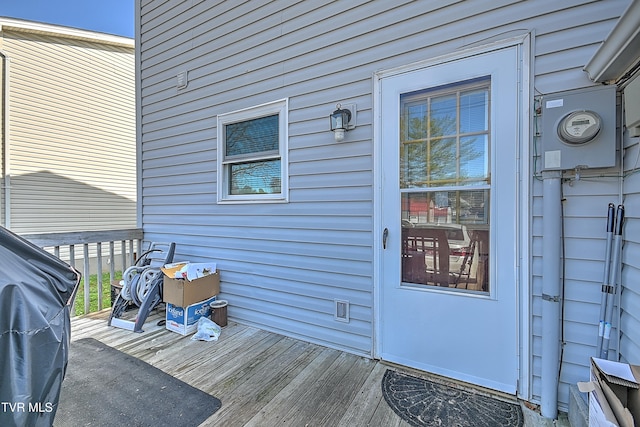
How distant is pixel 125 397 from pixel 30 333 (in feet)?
3.48

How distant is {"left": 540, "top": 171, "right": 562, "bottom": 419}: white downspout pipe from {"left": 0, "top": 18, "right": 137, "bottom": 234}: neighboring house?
846cm

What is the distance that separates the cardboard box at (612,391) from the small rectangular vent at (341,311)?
5.12 ft

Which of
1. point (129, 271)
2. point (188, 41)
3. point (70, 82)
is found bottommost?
point (129, 271)

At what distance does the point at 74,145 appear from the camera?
6.71 meters

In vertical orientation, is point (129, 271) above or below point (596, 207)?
below

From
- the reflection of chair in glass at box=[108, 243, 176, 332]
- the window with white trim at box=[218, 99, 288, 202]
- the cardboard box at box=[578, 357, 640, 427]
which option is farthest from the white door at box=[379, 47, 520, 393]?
the reflection of chair in glass at box=[108, 243, 176, 332]

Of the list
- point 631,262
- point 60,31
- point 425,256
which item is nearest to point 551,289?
point 631,262

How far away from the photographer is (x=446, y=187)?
6.90ft

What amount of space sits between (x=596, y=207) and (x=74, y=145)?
29.1ft

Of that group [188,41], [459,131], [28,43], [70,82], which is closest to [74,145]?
[70,82]

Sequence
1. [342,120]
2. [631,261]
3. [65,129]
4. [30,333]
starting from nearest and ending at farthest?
[30,333] → [631,261] → [342,120] → [65,129]

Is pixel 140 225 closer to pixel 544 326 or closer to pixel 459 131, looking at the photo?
pixel 459 131

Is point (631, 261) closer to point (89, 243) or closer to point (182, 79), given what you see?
point (182, 79)

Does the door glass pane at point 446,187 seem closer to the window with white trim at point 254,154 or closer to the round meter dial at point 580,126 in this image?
the round meter dial at point 580,126
